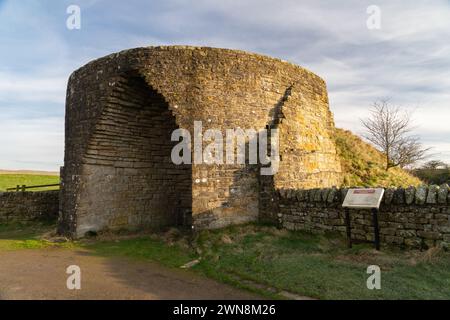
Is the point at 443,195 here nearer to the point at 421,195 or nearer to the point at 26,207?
the point at 421,195

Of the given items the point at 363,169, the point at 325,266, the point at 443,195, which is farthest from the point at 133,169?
the point at 363,169

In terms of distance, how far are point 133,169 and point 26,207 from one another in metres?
5.62

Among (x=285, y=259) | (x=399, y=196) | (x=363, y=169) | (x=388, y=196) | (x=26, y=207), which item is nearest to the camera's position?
(x=285, y=259)

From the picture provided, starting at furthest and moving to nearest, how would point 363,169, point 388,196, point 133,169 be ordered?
point 363,169 → point 133,169 → point 388,196

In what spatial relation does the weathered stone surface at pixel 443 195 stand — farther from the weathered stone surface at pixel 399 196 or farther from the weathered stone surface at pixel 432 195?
the weathered stone surface at pixel 399 196

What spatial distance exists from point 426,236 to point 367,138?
13.7 meters

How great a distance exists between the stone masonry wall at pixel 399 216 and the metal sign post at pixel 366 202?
1.01 ft

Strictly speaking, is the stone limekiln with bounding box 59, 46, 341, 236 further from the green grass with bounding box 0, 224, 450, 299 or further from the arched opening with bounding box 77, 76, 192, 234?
the green grass with bounding box 0, 224, 450, 299

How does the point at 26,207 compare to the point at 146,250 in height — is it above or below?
above

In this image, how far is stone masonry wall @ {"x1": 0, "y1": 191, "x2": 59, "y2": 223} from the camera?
12.9 meters

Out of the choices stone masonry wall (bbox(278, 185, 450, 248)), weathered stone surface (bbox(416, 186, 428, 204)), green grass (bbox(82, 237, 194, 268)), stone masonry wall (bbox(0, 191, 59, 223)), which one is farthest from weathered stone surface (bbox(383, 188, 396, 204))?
stone masonry wall (bbox(0, 191, 59, 223))

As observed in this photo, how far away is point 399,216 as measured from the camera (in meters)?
6.43

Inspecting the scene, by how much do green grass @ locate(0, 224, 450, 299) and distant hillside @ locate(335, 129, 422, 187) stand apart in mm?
6418
